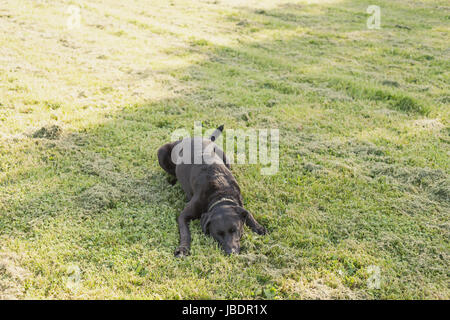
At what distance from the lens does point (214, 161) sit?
17.7ft

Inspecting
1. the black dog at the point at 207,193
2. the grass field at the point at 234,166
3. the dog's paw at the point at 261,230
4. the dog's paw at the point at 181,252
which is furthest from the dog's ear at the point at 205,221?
the dog's paw at the point at 261,230

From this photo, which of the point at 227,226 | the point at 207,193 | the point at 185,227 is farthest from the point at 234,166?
the point at 227,226

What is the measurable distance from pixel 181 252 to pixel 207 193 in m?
0.95

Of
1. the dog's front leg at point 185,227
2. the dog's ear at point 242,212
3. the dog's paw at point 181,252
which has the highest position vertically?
the dog's ear at point 242,212

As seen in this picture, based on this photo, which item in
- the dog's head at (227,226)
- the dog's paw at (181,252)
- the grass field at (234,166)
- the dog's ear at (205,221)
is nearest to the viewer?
the grass field at (234,166)

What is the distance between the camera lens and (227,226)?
443 centimetres

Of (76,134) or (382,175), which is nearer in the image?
(382,175)

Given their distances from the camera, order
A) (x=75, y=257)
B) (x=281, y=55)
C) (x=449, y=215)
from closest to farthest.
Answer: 1. (x=75, y=257)
2. (x=449, y=215)
3. (x=281, y=55)

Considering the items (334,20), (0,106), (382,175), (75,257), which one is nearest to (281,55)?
(334,20)

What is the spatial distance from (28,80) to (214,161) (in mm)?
6516

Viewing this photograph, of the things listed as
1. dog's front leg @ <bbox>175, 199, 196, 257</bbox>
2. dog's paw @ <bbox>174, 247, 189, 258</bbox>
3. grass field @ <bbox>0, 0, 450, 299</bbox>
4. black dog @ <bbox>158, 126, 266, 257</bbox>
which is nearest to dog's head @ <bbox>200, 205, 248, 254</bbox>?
black dog @ <bbox>158, 126, 266, 257</bbox>

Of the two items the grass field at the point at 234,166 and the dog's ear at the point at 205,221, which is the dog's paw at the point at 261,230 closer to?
the grass field at the point at 234,166

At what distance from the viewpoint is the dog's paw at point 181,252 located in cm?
428

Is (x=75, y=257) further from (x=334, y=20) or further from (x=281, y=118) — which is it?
(x=334, y=20)
